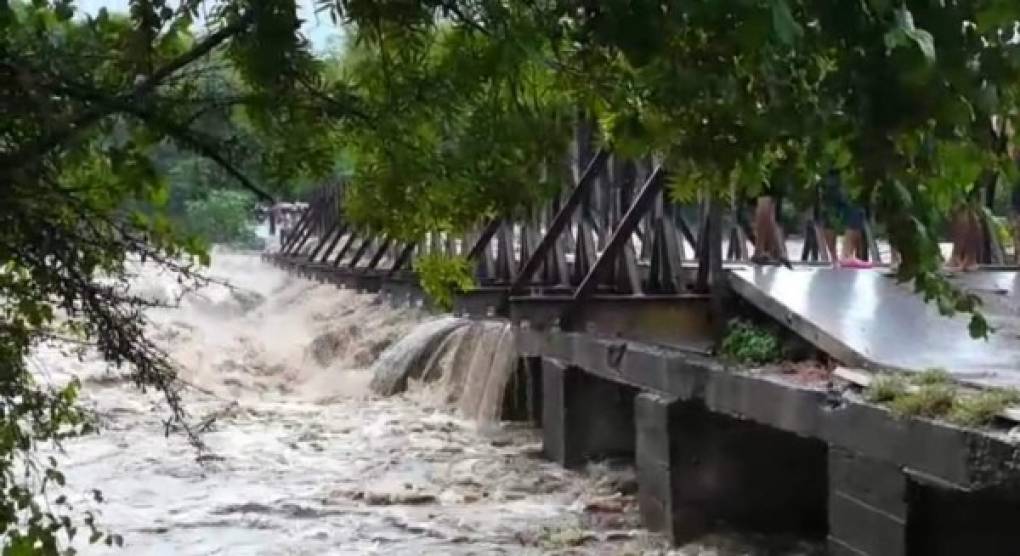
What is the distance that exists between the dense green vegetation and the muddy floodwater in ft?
6.13

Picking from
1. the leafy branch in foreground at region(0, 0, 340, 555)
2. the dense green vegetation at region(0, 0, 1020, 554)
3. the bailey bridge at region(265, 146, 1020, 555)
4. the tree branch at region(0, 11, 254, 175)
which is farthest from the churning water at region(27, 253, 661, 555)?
the tree branch at region(0, 11, 254, 175)

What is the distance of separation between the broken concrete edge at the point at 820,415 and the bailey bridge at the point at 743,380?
10 millimetres

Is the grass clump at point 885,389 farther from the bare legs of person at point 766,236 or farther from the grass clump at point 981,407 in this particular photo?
the bare legs of person at point 766,236

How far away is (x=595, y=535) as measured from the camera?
32.3 feet

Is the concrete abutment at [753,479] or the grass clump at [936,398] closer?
the grass clump at [936,398]

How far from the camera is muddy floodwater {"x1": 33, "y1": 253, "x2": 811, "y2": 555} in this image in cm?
993

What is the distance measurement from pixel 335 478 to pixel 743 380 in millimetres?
5256

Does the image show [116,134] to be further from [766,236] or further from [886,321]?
[766,236]

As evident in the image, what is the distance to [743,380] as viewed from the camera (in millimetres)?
8062

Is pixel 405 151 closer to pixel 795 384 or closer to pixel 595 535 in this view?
pixel 795 384

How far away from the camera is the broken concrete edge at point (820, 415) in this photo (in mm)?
5621

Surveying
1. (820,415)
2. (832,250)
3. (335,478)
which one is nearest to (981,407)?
(820,415)

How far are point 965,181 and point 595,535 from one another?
26.6ft

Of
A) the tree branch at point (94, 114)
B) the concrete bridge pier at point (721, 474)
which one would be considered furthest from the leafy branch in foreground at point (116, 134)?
the concrete bridge pier at point (721, 474)
